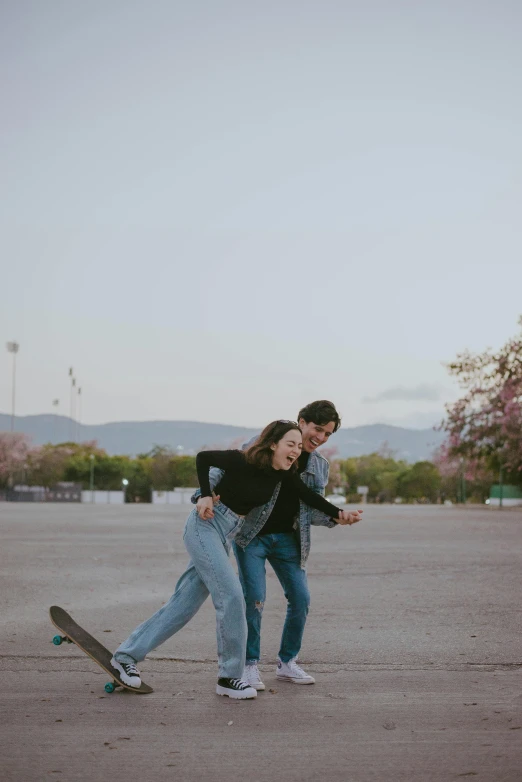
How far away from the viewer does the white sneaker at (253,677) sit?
232 inches

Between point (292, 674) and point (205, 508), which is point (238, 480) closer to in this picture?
point (205, 508)

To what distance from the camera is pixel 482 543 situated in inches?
815

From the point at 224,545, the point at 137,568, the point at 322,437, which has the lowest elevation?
the point at 137,568

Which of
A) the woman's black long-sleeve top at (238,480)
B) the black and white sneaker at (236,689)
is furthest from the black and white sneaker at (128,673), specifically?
the woman's black long-sleeve top at (238,480)

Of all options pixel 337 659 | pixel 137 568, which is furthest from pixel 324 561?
pixel 337 659

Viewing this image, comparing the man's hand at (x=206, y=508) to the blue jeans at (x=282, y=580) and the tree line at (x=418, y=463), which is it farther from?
the tree line at (x=418, y=463)

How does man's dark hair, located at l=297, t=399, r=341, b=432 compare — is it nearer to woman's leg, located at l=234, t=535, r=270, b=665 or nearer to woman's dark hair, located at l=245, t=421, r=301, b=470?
woman's dark hair, located at l=245, t=421, r=301, b=470

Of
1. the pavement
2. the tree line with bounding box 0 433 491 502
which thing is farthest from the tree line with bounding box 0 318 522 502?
the pavement

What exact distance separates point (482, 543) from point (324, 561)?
5760 millimetres

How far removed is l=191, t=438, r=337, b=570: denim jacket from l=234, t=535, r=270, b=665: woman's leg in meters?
0.08

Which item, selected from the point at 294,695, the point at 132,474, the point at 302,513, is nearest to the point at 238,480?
the point at 302,513

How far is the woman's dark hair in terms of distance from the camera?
5746mm

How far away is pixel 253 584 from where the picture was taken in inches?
239

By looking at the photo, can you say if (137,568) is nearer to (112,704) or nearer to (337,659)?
(337,659)
